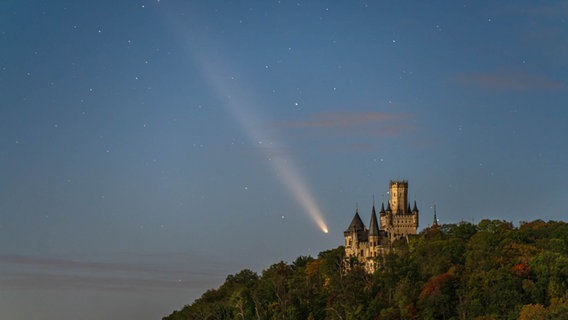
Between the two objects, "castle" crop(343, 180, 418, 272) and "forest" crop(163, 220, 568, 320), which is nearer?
"forest" crop(163, 220, 568, 320)

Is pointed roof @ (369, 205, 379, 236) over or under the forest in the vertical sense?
over

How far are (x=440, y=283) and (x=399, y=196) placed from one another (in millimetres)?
54763

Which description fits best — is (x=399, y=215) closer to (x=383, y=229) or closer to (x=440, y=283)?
(x=383, y=229)

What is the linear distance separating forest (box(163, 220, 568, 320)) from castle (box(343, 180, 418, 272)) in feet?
11.1

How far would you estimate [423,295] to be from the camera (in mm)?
118812

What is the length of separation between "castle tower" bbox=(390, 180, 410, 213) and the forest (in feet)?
45.1

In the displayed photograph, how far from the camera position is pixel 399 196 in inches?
6801

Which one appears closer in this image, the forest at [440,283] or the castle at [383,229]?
the forest at [440,283]

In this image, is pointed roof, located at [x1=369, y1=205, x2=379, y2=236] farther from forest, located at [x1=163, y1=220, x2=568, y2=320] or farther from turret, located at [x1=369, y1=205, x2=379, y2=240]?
forest, located at [x1=163, y1=220, x2=568, y2=320]

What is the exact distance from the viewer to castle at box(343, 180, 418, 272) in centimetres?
16445

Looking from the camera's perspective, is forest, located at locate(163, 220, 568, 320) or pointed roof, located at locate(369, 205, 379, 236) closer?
forest, located at locate(163, 220, 568, 320)

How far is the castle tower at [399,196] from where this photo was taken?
171250 millimetres

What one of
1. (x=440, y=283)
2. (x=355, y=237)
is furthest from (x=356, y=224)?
(x=440, y=283)

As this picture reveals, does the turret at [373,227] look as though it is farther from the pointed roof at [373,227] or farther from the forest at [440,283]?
the forest at [440,283]
